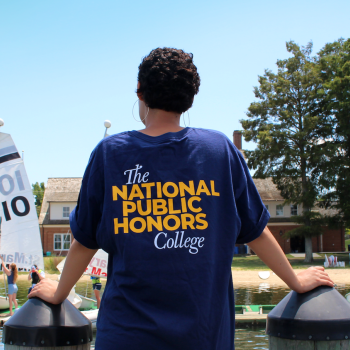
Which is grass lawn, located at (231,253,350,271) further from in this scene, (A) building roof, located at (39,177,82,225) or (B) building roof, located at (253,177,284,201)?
(A) building roof, located at (39,177,82,225)

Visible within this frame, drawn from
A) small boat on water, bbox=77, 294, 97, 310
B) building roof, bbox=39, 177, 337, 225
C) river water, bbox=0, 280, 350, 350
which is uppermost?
building roof, bbox=39, 177, 337, 225

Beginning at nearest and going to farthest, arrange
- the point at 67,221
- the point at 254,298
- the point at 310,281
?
the point at 310,281 < the point at 254,298 < the point at 67,221

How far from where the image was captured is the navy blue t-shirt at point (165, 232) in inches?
Result: 56.0

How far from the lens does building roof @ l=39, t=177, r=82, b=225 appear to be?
50.2 meters

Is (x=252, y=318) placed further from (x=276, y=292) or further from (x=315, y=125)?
(x=315, y=125)

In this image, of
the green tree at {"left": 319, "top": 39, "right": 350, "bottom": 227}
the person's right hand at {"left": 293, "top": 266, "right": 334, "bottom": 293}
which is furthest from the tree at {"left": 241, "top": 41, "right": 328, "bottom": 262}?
the person's right hand at {"left": 293, "top": 266, "right": 334, "bottom": 293}

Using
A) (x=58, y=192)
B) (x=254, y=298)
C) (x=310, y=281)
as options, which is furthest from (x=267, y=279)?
(x=58, y=192)

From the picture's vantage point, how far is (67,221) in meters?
48.5

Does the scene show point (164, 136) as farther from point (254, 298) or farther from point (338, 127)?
point (338, 127)

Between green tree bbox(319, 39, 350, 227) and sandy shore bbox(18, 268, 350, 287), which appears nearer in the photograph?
sandy shore bbox(18, 268, 350, 287)

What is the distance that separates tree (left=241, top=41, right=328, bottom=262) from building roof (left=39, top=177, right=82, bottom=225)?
21871 millimetres

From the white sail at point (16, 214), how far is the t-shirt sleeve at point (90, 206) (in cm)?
1580

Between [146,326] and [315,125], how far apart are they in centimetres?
3684

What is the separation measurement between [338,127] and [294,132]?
3.52 meters
